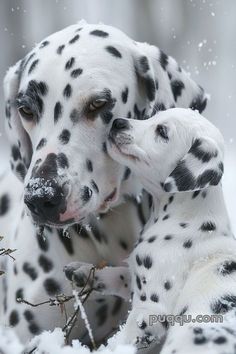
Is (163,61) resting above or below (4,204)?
above

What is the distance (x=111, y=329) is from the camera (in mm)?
5109

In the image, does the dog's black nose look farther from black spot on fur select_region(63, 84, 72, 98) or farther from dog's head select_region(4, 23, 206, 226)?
black spot on fur select_region(63, 84, 72, 98)

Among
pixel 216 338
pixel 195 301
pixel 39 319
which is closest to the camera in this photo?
pixel 216 338

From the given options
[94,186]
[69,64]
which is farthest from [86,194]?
[69,64]

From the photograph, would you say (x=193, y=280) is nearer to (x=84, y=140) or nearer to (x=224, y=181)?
(x=84, y=140)

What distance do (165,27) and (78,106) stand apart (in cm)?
761

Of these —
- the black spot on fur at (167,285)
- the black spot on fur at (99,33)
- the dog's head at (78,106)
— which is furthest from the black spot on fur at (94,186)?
the black spot on fur at (99,33)

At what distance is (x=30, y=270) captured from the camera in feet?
16.5

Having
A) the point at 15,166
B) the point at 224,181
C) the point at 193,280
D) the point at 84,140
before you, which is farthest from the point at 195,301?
the point at 224,181

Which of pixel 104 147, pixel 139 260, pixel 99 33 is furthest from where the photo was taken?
pixel 99 33

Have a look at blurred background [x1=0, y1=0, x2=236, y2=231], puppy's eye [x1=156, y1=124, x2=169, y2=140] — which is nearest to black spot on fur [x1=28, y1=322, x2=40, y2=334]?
puppy's eye [x1=156, y1=124, x2=169, y2=140]

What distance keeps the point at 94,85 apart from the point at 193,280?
89cm

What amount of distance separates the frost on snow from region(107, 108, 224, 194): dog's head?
27.6 inches

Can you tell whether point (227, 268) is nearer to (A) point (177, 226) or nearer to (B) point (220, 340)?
(A) point (177, 226)
